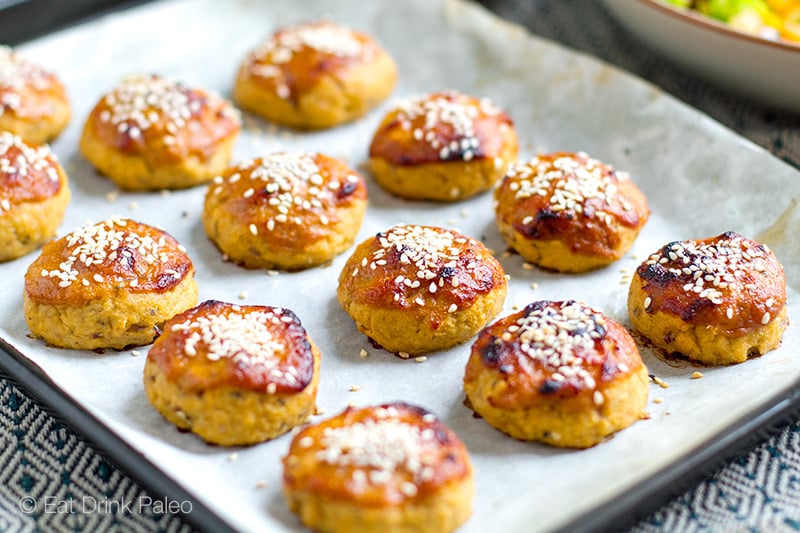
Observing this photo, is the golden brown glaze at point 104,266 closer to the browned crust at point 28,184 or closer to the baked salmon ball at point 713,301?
the browned crust at point 28,184

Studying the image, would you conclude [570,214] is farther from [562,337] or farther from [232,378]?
[232,378]

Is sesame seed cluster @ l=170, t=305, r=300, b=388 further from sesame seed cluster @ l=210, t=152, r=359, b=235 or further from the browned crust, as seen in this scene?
the browned crust

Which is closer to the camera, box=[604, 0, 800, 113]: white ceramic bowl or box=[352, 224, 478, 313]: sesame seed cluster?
box=[352, 224, 478, 313]: sesame seed cluster

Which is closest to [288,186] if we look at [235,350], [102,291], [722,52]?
[102,291]

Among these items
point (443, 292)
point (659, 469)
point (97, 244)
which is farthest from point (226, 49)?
point (659, 469)

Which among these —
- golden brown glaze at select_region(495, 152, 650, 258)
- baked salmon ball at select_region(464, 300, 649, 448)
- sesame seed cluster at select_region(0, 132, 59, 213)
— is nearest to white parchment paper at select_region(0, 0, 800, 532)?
baked salmon ball at select_region(464, 300, 649, 448)

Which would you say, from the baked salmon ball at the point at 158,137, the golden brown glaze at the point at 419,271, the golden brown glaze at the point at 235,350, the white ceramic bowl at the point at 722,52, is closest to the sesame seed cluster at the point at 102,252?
the golden brown glaze at the point at 235,350
